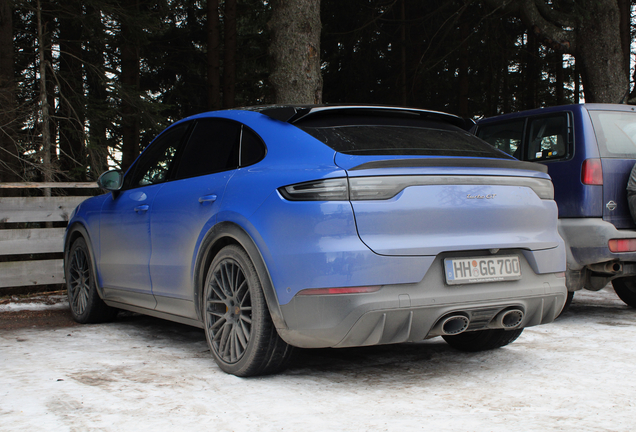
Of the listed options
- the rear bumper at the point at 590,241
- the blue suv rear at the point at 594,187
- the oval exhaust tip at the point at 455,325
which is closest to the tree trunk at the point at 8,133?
the blue suv rear at the point at 594,187

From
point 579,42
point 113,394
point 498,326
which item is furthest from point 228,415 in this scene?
point 579,42

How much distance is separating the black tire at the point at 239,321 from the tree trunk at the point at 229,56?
46.2ft

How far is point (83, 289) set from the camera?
598cm

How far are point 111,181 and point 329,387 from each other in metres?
2.88

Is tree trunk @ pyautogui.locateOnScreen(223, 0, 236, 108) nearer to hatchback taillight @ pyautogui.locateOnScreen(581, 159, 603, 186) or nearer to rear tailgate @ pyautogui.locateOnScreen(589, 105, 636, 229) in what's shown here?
rear tailgate @ pyautogui.locateOnScreen(589, 105, 636, 229)

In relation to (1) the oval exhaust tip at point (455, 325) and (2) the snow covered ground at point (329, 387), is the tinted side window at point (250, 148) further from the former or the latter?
(1) the oval exhaust tip at point (455, 325)

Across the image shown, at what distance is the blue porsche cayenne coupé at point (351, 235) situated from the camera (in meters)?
3.27

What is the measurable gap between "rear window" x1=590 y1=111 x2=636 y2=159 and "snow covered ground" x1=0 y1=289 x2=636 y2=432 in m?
1.60

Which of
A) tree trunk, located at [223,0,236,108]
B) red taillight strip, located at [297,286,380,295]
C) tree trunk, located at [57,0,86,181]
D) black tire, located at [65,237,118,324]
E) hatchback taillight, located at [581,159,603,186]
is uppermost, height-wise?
tree trunk, located at [223,0,236,108]

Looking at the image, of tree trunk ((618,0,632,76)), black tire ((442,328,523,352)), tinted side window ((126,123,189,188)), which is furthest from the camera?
tree trunk ((618,0,632,76))

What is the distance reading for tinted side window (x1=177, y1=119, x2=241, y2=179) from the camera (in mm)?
4164

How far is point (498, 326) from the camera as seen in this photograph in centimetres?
363

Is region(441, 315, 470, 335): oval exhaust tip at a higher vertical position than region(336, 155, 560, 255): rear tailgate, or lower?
lower

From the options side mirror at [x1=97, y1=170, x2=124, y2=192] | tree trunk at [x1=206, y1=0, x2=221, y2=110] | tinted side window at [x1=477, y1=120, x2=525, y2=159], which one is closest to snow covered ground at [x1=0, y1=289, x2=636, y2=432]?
side mirror at [x1=97, y1=170, x2=124, y2=192]
